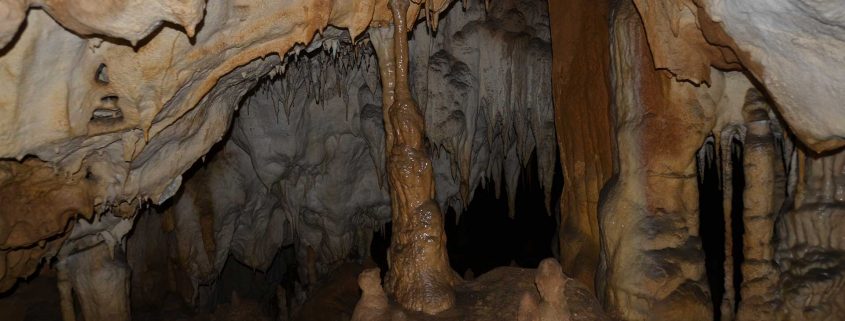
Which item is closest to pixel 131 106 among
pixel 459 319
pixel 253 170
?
pixel 459 319

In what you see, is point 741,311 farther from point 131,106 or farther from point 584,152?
point 131,106

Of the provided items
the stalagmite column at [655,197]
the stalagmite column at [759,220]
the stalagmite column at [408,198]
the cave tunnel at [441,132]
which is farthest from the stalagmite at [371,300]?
the stalagmite column at [759,220]

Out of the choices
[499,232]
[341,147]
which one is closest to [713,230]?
[499,232]

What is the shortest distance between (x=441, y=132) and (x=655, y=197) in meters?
4.07

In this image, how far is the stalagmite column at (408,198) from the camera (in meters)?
5.66

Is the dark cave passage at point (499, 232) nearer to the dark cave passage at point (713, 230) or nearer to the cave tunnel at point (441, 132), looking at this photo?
the dark cave passage at point (713, 230)

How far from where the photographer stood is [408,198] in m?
5.86

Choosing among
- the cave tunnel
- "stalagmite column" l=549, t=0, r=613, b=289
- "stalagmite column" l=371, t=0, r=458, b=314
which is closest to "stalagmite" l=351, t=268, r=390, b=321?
the cave tunnel

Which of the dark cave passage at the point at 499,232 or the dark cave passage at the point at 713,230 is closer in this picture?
the dark cave passage at the point at 713,230

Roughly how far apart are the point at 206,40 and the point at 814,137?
152 inches

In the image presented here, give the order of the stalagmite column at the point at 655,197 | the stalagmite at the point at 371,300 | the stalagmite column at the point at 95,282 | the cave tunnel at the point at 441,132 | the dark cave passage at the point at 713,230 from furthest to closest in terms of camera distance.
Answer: the dark cave passage at the point at 713,230 → the stalagmite column at the point at 95,282 → the stalagmite column at the point at 655,197 → the stalagmite at the point at 371,300 → the cave tunnel at the point at 441,132

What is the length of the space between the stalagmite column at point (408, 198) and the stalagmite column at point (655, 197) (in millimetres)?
1505

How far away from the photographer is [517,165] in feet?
37.4

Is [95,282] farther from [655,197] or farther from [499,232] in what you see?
[499,232]
